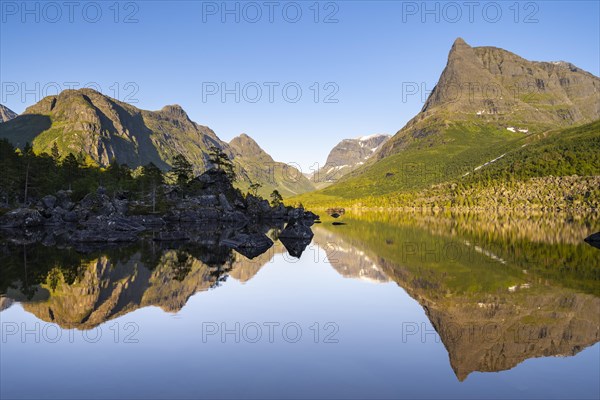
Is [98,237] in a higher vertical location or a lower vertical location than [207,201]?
lower

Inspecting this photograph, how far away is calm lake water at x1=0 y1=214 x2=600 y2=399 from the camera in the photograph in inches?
644

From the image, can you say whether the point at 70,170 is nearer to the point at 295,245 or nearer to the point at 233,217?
the point at 233,217

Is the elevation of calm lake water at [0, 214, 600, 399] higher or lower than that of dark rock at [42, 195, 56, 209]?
lower

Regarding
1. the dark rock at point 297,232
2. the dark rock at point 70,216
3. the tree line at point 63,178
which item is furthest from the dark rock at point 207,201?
the dark rock at point 297,232

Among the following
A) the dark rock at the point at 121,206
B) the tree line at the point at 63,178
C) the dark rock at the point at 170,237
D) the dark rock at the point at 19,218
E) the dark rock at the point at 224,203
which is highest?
the tree line at the point at 63,178

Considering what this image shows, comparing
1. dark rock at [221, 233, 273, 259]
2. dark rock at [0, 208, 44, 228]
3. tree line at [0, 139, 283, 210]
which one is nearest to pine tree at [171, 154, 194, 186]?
tree line at [0, 139, 283, 210]

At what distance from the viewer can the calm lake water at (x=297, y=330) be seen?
53.7 feet

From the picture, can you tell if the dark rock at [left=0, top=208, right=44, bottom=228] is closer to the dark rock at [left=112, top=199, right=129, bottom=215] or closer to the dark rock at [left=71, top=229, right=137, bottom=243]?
the dark rock at [left=112, top=199, right=129, bottom=215]

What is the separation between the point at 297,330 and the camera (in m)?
24.0

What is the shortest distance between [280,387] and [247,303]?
1529cm

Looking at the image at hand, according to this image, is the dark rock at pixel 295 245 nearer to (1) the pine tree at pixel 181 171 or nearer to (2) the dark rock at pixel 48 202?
(2) the dark rock at pixel 48 202

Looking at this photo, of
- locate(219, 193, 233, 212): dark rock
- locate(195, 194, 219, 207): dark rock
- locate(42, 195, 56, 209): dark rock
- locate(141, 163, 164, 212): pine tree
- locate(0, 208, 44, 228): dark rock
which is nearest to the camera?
locate(0, 208, 44, 228): dark rock

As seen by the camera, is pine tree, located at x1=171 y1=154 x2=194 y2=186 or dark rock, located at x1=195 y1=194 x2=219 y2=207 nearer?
dark rock, located at x1=195 y1=194 x2=219 y2=207

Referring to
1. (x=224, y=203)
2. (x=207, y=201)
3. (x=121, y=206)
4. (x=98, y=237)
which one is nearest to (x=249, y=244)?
(x=98, y=237)
